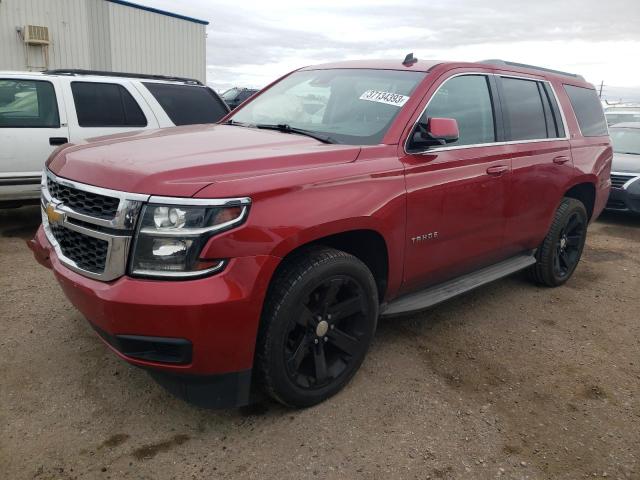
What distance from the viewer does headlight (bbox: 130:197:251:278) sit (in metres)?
2.24

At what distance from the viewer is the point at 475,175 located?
3.47 m

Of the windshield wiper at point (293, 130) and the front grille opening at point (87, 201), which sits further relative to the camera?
the windshield wiper at point (293, 130)

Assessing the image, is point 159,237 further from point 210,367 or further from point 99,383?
point 99,383

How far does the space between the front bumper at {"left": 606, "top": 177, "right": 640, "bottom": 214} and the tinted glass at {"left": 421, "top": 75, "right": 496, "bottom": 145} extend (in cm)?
516

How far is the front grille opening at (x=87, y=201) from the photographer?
2.36 metres

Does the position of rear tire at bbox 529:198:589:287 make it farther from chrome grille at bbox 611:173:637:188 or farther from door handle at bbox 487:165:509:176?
chrome grille at bbox 611:173:637:188

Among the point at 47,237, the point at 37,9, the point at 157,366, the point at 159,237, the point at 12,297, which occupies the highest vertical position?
the point at 37,9

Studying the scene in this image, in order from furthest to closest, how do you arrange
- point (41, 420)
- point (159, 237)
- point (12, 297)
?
point (12, 297) → point (41, 420) → point (159, 237)

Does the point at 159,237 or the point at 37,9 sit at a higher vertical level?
the point at 37,9

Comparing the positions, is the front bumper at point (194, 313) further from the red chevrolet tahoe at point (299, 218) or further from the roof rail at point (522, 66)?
the roof rail at point (522, 66)

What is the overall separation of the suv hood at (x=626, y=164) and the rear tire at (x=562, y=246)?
3753mm

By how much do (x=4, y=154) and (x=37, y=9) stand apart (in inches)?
496

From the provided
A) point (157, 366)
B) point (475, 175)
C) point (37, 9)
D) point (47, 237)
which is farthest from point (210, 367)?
point (37, 9)

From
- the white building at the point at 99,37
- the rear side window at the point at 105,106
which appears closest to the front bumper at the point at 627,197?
the rear side window at the point at 105,106
